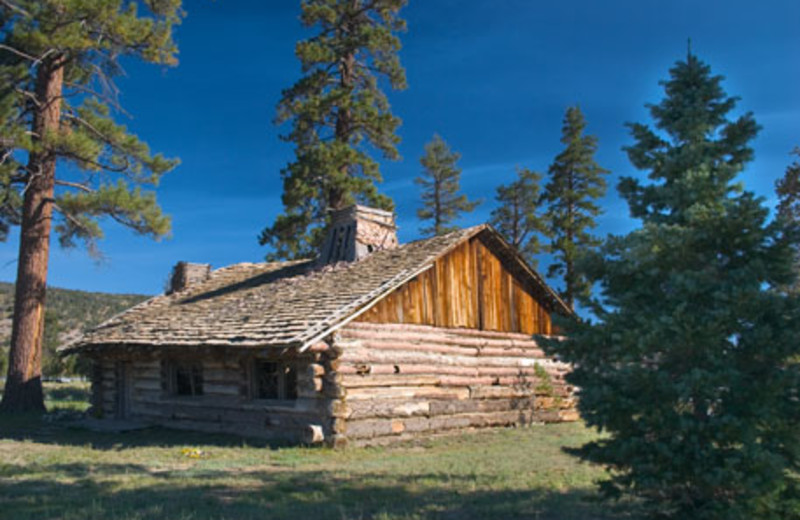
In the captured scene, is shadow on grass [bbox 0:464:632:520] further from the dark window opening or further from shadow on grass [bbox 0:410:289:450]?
the dark window opening

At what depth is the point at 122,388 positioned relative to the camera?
2003cm

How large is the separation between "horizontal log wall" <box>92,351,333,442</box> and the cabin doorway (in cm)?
12

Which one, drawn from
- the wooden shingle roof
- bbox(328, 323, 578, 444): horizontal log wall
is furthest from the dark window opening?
bbox(328, 323, 578, 444): horizontal log wall

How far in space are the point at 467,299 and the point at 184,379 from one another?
8.24 m

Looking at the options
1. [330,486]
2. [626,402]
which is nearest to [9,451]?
[330,486]

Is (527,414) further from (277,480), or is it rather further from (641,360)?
(641,360)

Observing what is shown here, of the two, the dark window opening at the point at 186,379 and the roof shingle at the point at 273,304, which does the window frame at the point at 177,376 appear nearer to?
the dark window opening at the point at 186,379

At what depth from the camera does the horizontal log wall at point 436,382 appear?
46.0 feet

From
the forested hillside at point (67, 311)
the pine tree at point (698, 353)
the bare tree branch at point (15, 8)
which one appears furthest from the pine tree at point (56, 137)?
the forested hillside at point (67, 311)

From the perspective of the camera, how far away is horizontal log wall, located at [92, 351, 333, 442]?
13.7 m

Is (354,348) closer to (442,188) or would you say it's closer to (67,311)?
(442,188)

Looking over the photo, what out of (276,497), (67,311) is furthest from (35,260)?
(67,311)

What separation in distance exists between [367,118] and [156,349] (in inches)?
611

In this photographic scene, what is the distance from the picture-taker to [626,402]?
19.9 ft
